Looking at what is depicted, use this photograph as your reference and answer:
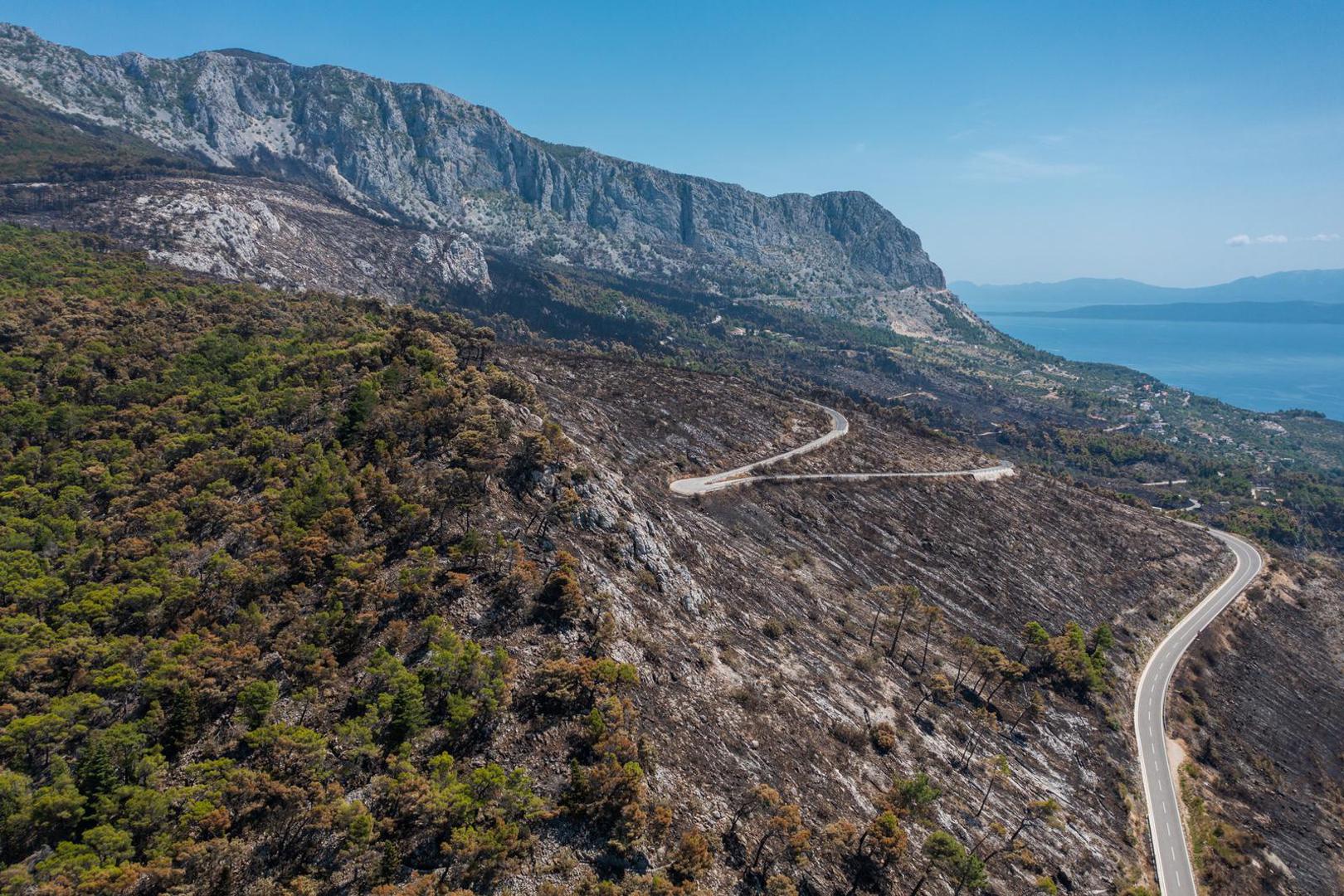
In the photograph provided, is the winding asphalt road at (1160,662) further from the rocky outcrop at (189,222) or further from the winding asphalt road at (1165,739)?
the rocky outcrop at (189,222)

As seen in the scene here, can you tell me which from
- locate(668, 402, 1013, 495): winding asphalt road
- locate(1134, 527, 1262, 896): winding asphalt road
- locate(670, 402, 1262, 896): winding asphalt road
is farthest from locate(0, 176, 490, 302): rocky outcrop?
locate(1134, 527, 1262, 896): winding asphalt road

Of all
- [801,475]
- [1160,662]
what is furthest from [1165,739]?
[801,475]

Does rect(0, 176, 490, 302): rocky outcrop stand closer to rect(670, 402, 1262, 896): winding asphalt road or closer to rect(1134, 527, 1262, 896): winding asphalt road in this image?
rect(670, 402, 1262, 896): winding asphalt road

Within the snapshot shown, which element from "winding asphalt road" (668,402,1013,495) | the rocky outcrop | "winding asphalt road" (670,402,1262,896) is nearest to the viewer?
"winding asphalt road" (670,402,1262,896)

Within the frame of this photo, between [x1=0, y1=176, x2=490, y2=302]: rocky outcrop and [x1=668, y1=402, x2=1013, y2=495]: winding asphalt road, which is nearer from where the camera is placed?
[x1=668, y1=402, x2=1013, y2=495]: winding asphalt road

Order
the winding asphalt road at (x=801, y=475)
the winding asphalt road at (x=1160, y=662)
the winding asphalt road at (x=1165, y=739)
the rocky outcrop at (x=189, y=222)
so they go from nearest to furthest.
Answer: the winding asphalt road at (x=1165, y=739), the winding asphalt road at (x=1160, y=662), the winding asphalt road at (x=801, y=475), the rocky outcrop at (x=189, y=222)

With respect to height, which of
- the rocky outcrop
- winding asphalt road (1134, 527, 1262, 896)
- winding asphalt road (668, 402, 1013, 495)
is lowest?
winding asphalt road (1134, 527, 1262, 896)

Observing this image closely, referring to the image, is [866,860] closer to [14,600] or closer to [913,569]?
[913,569]

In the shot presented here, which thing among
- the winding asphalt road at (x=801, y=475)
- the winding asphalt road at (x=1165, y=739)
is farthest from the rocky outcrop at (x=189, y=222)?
the winding asphalt road at (x=1165, y=739)

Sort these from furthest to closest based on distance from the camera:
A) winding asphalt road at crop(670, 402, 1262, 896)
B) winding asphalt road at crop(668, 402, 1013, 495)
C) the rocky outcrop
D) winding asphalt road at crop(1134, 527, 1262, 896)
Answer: the rocky outcrop, winding asphalt road at crop(668, 402, 1013, 495), winding asphalt road at crop(670, 402, 1262, 896), winding asphalt road at crop(1134, 527, 1262, 896)
